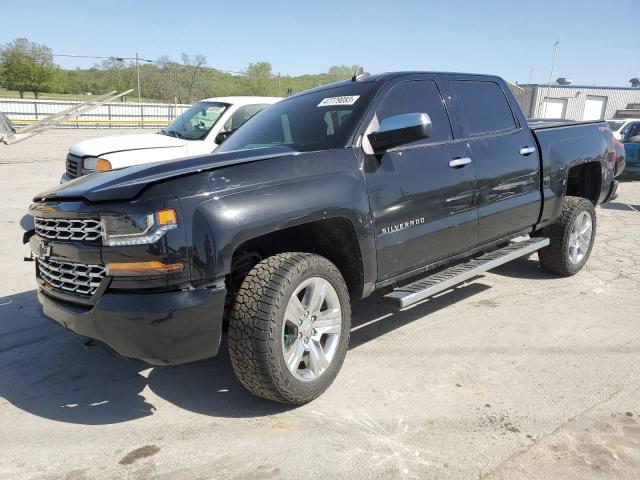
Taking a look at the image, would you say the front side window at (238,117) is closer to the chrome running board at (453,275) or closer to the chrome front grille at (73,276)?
the chrome running board at (453,275)

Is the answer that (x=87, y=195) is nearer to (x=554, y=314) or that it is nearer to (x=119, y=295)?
(x=119, y=295)

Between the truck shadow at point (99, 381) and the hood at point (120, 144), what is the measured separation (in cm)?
309

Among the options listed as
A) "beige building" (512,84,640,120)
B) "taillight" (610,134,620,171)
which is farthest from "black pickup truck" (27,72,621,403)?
"beige building" (512,84,640,120)

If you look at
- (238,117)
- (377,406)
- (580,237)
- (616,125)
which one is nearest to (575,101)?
(616,125)

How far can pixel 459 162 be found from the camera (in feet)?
13.3

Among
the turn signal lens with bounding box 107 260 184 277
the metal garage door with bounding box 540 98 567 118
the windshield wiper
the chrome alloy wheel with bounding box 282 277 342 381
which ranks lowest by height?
the chrome alloy wheel with bounding box 282 277 342 381

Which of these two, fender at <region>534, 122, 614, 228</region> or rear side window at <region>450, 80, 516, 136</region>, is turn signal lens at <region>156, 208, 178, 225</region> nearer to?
rear side window at <region>450, 80, 516, 136</region>

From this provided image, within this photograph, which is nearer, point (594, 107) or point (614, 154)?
point (614, 154)

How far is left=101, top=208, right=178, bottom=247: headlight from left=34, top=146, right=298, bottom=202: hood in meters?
0.12

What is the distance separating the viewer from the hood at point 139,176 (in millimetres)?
2730

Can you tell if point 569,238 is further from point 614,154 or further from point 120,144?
point 120,144

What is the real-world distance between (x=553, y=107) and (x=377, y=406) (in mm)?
49402

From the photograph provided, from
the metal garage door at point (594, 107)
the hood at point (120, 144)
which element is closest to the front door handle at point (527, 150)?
the hood at point (120, 144)

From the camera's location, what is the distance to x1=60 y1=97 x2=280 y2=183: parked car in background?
6.92 meters
